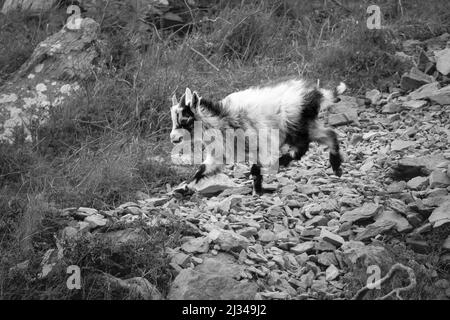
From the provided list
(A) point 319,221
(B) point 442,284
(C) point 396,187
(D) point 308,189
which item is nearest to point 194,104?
(D) point 308,189

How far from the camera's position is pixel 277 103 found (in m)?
6.16

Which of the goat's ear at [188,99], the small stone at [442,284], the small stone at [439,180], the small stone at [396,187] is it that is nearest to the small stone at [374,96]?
the small stone at [396,187]

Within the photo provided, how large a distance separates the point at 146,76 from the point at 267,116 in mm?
2372

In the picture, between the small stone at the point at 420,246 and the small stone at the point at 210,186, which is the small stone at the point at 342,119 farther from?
the small stone at the point at 420,246

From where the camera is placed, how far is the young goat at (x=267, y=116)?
5918 millimetres

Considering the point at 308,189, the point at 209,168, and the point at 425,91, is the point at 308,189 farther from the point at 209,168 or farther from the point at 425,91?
the point at 425,91

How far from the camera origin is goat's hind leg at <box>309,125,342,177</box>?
632 cm

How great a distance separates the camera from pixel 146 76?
25.5ft

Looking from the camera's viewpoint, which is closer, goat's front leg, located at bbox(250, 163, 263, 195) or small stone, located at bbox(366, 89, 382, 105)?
goat's front leg, located at bbox(250, 163, 263, 195)

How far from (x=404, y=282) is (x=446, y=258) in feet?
1.85

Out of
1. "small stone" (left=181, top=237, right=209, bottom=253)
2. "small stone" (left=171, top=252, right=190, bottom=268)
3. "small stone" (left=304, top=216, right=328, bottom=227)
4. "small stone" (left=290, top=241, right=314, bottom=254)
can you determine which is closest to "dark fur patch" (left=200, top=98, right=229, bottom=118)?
"small stone" (left=304, top=216, right=328, bottom=227)

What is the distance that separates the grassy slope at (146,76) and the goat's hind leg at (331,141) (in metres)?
1.54

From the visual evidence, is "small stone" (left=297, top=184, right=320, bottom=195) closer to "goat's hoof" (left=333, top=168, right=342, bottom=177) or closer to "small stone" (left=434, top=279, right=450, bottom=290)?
"goat's hoof" (left=333, top=168, right=342, bottom=177)

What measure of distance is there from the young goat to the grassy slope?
0.85 m
